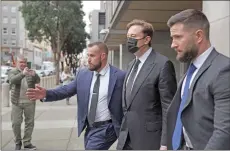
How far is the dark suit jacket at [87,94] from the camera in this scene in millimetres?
4277

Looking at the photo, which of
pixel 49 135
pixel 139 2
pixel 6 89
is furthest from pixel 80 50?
pixel 49 135

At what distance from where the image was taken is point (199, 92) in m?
2.44

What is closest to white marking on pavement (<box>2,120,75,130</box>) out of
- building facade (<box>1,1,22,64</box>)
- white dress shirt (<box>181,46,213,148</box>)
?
white dress shirt (<box>181,46,213,148</box>)

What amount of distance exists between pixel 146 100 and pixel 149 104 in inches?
2.0

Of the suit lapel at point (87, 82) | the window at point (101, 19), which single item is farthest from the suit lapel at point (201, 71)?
→ the window at point (101, 19)

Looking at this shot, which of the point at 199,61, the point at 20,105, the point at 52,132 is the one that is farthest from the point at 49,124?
the point at 199,61

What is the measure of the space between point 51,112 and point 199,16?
12.1m

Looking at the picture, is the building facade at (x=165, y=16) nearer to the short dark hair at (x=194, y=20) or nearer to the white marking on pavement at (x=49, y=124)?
the white marking on pavement at (x=49, y=124)

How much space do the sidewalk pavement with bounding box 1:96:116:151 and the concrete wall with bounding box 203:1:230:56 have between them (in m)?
2.77

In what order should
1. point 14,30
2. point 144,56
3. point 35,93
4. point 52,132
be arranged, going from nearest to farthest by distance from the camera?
point 144,56 < point 35,93 < point 52,132 < point 14,30

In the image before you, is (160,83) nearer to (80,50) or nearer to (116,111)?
(116,111)

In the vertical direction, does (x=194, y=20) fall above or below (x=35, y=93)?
above

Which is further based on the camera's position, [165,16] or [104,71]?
[165,16]

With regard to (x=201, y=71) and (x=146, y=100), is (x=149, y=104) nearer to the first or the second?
(x=146, y=100)
